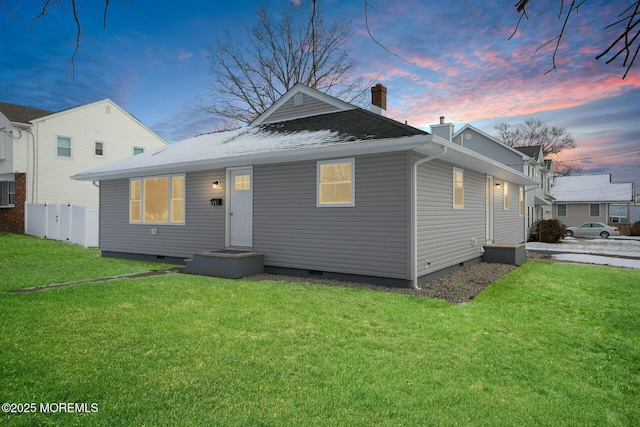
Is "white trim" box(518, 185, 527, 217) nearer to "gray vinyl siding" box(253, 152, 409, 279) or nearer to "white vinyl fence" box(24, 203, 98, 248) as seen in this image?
"gray vinyl siding" box(253, 152, 409, 279)

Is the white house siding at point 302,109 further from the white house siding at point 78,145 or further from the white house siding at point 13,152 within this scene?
the white house siding at point 13,152

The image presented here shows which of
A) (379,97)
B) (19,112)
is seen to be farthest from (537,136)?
(19,112)

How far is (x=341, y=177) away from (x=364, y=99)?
16.1 metres

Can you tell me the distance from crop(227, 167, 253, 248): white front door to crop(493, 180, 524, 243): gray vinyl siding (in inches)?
333

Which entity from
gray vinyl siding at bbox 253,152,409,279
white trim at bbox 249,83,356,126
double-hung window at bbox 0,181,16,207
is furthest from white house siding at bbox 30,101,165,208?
gray vinyl siding at bbox 253,152,409,279

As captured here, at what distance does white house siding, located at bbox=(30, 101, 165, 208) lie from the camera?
19609mm

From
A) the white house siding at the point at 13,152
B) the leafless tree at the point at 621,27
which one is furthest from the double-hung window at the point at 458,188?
the white house siding at the point at 13,152

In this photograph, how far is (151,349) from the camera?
3957mm

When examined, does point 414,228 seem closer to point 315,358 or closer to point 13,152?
point 315,358

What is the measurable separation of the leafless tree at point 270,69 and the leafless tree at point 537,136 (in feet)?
77.1

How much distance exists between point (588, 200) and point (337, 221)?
32092 mm

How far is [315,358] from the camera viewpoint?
382 cm

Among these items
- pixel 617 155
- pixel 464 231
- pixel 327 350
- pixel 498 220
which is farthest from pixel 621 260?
pixel 617 155

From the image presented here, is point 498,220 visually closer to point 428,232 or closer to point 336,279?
point 428,232
